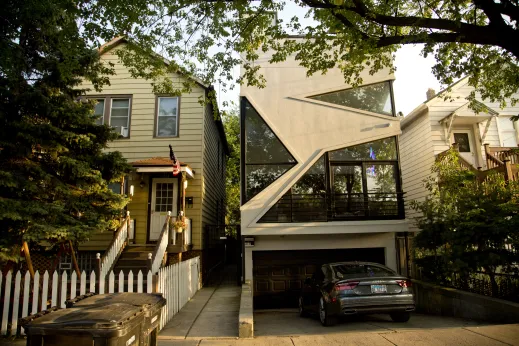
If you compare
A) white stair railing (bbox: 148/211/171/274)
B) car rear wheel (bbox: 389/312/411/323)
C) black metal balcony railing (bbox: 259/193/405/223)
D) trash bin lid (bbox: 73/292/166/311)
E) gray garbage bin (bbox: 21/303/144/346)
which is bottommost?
car rear wheel (bbox: 389/312/411/323)

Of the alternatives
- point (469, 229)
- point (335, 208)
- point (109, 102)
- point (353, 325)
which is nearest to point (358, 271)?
point (353, 325)

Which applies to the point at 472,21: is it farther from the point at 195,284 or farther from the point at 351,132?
the point at 195,284

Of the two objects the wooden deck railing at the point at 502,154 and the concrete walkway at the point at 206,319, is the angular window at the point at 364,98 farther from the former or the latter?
the concrete walkway at the point at 206,319

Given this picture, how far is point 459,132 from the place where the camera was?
16.3 metres

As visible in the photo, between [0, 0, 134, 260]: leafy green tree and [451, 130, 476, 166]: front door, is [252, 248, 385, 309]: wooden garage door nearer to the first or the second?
[0, 0, 134, 260]: leafy green tree

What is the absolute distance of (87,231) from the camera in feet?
27.8

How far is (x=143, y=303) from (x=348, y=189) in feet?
31.3

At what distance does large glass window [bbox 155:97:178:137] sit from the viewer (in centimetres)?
1526

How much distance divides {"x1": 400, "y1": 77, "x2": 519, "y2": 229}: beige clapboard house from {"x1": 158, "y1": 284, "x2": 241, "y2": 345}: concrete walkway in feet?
29.2

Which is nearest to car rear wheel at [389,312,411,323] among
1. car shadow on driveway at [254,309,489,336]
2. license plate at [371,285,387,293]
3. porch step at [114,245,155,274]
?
car shadow on driveway at [254,309,489,336]

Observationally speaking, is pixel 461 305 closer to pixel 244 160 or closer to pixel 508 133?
pixel 244 160

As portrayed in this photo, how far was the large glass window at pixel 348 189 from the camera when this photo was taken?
12.6m

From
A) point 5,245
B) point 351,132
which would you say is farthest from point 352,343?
point 351,132

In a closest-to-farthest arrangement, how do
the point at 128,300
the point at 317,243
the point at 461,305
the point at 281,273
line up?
the point at 128,300, the point at 461,305, the point at 317,243, the point at 281,273
